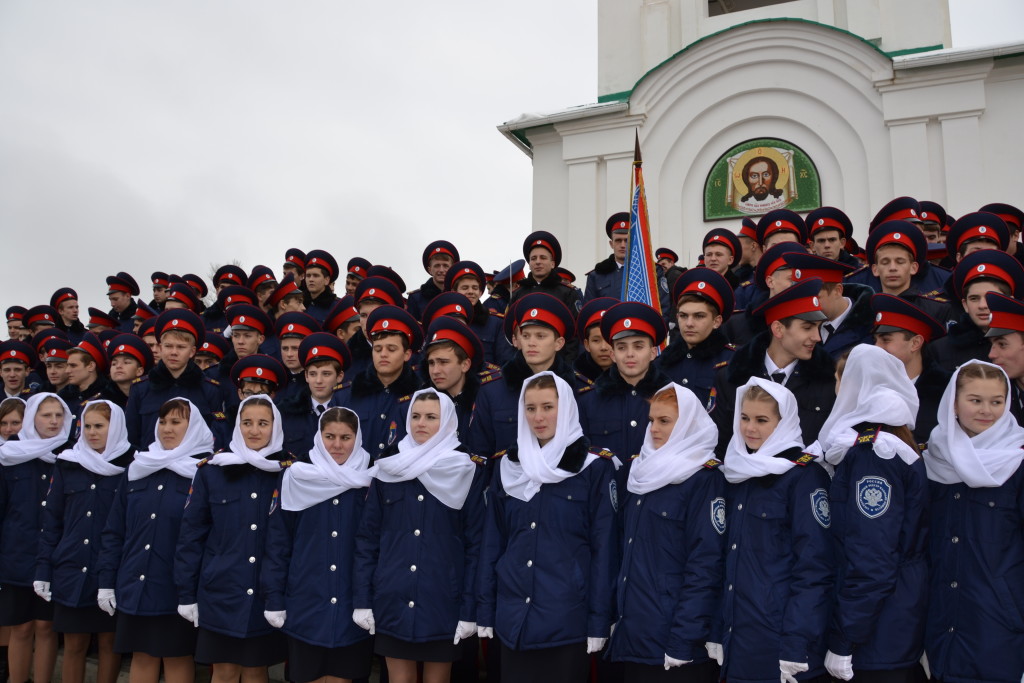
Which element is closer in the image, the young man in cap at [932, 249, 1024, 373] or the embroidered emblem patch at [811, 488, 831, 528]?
the embroidered emblem patch at [811, 488, 831, 528]

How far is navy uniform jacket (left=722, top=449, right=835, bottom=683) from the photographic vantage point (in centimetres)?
322

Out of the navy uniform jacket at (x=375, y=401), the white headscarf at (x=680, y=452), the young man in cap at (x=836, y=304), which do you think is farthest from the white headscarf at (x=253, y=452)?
the young man in cap at (x=836, y=304)

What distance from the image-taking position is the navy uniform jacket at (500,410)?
4668 mm

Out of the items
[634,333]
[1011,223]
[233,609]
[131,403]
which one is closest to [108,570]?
[233,609]

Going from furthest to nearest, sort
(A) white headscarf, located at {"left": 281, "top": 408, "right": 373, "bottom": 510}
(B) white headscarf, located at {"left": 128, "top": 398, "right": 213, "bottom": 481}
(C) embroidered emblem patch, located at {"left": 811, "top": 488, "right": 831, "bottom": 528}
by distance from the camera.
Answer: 1. (B) white headscarf, located at {"left": 128, "top": 398, "right": 213, "bottom": 481}
2. (A) white headscarf, located at {"left": 281, "top": 408, "right": 373, "bottom": 510}
3. (C) embroidered emblem patch, located at {"left": 811, "top": 488, "right": 831, "bottom": 528}

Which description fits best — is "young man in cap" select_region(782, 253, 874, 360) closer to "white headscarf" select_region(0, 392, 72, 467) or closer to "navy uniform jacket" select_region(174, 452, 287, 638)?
"navy uniform jacket" select_region(174, 452, 287, 638)

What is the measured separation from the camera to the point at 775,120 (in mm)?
11867

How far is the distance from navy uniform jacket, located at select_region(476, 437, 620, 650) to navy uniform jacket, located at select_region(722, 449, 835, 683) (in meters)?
0.63

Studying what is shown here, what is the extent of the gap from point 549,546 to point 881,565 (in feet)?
4.83

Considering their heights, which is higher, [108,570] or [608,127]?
[608,127]

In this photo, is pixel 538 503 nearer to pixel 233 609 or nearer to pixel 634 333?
pixel 634 333

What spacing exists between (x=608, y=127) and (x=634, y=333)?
29.2 ft

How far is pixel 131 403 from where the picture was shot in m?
6.00

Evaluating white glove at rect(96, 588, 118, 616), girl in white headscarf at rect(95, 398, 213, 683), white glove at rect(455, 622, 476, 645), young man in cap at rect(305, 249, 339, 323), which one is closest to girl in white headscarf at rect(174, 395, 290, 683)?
girl in white headscarf at rect(95, 398, 213, 683)
